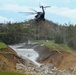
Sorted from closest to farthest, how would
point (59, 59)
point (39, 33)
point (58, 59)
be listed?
point (59, 59), point (58, 59), point (39, 33)

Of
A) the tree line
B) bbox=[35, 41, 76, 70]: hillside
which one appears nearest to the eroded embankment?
bbox=[35, 41, 76, 70]: hillside

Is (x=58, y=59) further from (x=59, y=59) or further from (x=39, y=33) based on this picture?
(x=39, y=33)

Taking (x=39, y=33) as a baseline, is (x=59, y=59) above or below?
below

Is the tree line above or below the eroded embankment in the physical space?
above

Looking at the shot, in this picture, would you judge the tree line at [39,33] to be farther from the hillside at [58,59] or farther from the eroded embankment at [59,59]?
the eroded embankment at [59,59]

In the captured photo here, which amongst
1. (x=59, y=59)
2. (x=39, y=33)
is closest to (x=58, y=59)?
(x=59, y=59)

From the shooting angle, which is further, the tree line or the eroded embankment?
the tree line

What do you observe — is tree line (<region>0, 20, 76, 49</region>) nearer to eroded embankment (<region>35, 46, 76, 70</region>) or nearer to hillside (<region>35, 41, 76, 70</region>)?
hillside (<region>35, 41, 76, 70</region>)
